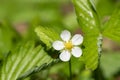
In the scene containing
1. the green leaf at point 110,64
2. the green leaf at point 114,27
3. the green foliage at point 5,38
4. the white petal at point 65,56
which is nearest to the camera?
the white petal at point 65,56

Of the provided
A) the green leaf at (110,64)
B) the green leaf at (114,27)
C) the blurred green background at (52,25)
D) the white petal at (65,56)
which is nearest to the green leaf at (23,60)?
the blurred green background at (52,25)

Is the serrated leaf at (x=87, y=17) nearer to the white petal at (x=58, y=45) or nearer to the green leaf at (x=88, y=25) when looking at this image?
the green leaf at (x=88, y=25)

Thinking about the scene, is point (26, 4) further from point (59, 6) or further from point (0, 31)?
point (0, 31)

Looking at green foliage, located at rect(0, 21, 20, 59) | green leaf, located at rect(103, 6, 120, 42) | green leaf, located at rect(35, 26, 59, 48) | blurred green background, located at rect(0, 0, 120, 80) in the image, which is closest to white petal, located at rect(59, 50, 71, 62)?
green leaf, located at rect(35, 26, 59, 48)

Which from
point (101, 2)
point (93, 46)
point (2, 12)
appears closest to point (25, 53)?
point (93, 46)

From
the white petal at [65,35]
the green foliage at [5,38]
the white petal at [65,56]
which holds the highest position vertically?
the white petal at [65,35]

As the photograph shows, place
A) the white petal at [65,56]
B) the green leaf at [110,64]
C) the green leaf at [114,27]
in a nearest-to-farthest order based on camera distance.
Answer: the white petal at [65,56]
the green leaf at [114,27]
the green leaf at [110,64]

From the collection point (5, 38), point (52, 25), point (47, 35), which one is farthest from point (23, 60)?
point (52, 25)
